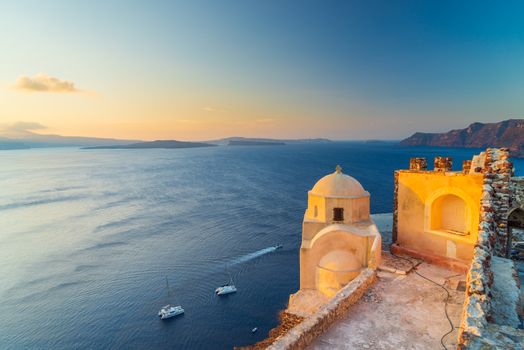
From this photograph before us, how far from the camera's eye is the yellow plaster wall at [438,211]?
43.4 feet

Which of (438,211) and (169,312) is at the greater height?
(438,211)

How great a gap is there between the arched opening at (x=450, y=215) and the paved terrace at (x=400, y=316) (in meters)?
2.46

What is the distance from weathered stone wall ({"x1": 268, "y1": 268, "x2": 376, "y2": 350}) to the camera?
7.16 meters

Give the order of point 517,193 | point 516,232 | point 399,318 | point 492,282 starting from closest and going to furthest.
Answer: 1. point 492,282
2. point 399,318
3. point 517,193
4. point 516,232

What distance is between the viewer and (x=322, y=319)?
8195 mm

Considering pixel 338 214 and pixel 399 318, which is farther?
pixel 338 214

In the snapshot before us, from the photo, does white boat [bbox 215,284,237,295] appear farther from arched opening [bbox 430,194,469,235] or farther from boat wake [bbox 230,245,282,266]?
arched opening [bbox 430,194,469,235]

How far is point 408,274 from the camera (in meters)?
12.7

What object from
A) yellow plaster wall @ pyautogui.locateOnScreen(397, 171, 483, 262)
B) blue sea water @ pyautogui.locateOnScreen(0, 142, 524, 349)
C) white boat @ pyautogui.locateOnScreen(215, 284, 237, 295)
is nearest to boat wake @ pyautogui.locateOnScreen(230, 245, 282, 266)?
blue sea water @ pyautogui.locateOnScreen(0, 142, 524, 349)

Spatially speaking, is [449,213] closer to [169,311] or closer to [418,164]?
[418,164]

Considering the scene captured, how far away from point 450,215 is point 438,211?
520 mm

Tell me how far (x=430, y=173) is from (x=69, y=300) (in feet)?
102

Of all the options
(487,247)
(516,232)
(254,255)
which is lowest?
(254,255)

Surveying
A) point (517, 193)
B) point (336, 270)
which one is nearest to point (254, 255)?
point (336, 270)
